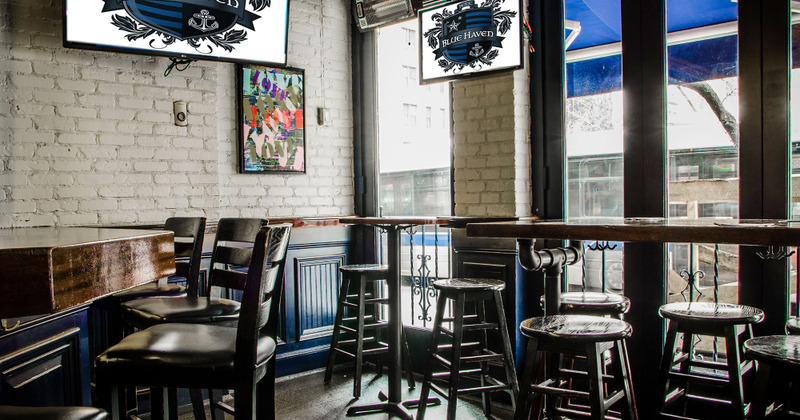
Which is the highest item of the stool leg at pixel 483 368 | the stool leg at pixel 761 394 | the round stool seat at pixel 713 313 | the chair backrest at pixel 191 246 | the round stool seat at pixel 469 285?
the chair backrest at pixel 191 246

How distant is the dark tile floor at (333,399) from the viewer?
9.73ft

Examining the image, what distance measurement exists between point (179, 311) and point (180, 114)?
187 cm

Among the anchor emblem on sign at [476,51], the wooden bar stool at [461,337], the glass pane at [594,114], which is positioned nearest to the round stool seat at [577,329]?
the wooden bar stool at [461,337]

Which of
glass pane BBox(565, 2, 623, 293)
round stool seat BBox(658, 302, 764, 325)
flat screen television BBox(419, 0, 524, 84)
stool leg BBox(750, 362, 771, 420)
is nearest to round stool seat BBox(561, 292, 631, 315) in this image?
round stool seat BBox(658, 302, 764, 325)

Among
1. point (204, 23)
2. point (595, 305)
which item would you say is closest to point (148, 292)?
point (204, 23)

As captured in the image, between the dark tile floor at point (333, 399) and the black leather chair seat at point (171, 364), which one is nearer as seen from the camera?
the black leather chair seat at point (171, 364)

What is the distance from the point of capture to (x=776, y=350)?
1517 mm

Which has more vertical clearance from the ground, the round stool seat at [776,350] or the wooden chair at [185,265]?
the wooden chair at [185,265]

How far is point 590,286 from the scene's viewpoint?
4.37 metres

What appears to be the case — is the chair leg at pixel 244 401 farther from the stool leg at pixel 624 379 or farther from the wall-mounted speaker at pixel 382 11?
the wall-mounted speaker at pixel 382 11

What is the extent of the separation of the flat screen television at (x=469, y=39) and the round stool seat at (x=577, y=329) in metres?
1.73

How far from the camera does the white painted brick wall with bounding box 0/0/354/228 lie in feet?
9.32

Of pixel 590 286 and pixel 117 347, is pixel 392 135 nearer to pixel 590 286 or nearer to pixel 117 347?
pixel 590 286

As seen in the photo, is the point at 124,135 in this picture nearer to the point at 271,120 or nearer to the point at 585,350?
the point at 271,120
